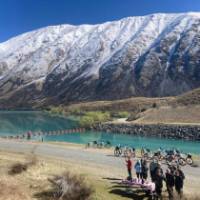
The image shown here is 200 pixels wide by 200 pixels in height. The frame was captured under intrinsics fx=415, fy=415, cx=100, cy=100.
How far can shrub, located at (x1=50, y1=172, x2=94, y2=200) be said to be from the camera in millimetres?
19875

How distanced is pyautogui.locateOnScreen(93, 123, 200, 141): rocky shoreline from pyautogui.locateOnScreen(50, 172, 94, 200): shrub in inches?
2645

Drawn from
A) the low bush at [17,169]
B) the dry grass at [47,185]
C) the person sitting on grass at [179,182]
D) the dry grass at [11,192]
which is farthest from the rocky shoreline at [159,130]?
the dry grass at [11,192]

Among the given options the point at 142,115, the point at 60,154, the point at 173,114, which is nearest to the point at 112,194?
the point at 60,154

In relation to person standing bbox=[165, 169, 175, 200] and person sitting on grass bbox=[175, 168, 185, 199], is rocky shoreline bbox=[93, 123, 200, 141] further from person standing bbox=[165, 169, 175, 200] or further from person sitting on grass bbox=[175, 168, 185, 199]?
person standing bbox=[165, 169, 175, 200]

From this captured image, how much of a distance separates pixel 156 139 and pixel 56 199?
237 feet

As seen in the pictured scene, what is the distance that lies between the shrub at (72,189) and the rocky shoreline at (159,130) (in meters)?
67.2

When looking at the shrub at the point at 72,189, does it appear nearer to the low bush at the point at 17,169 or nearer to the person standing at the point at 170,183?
the person standing at the point at 170,183

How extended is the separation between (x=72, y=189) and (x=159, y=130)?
7687 centimetres

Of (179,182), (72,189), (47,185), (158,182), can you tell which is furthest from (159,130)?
(72,189)

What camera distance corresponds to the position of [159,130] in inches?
3755

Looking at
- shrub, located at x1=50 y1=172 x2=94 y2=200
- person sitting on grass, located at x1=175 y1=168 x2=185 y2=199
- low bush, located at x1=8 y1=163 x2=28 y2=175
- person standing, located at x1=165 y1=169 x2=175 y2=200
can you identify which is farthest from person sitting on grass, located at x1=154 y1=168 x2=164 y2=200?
low bush, located at x1=8 y1=163 x2=28 y2=175

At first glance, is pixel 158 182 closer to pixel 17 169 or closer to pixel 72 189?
pixel 72 189

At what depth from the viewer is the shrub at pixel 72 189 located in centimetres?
1988

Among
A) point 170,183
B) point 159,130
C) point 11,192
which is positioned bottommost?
point 11,192
